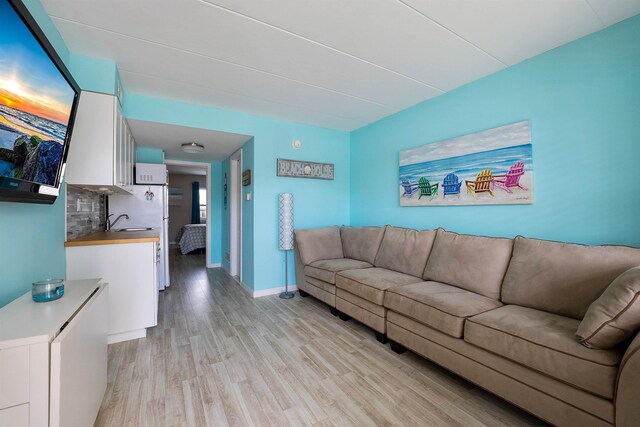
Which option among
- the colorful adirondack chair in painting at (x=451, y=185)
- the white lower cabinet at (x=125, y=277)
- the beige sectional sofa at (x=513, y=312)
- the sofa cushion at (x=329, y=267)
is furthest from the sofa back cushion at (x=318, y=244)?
the white lower cabinet at (x=125, y=277)

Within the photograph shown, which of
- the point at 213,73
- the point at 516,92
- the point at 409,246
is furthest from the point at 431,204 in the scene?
the point at 213,73

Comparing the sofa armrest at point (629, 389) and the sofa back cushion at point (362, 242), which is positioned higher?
the sofa back cushion at point (362, 242)

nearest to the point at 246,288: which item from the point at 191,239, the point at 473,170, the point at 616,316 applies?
the point at 473,170

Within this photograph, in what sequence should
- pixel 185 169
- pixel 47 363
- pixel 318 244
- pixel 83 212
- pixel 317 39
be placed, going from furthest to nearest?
pixel 185 169
pixel 318 244
pixel 83 212
pixel 317 39
pixel 47 363

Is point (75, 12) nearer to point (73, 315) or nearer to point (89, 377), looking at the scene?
point (73, 315)

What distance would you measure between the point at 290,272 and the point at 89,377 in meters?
2.71

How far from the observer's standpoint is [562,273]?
166 centimetres

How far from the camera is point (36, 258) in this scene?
1.59 metres

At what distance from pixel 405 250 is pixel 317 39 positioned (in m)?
2.07

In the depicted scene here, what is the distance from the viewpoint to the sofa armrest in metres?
0.99

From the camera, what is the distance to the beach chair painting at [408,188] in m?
3.12

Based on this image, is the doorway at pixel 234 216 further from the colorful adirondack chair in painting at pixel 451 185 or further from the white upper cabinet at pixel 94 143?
the colorful adirondack chair in painting at pixel 451 185

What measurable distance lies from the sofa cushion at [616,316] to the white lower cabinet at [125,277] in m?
3.00

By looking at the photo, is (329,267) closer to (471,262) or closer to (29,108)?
Result: (471,262)
